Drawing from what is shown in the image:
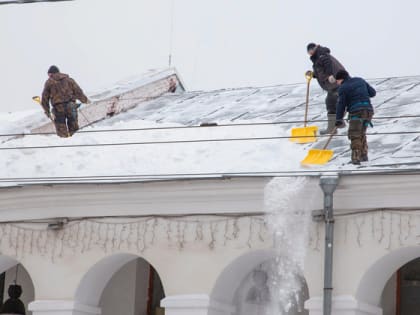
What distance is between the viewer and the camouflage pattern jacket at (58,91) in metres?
19.2

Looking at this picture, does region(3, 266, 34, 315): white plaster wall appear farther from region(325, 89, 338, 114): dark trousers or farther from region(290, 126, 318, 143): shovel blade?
region(325, 89, 338, 114): dark trousers

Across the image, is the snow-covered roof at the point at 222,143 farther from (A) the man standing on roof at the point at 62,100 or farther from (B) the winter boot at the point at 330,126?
(A) the man standing on roof at the point at 62,100

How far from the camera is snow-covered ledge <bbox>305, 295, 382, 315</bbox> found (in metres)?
14.5

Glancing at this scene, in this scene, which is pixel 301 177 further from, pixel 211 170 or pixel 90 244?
pixel 90 244

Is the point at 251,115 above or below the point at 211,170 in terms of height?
above

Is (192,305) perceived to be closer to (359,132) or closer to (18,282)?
(359,132)

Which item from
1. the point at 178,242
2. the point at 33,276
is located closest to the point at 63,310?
the point at 33,276

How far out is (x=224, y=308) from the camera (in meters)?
15.8

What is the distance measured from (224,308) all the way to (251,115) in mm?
4510

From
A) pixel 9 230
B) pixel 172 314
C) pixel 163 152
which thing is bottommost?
pixel 172 314

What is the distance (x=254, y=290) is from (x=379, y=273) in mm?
2452

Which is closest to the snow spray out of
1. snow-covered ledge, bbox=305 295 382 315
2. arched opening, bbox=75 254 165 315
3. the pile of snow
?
snow-covered ledge, bbox=305 295 382 315

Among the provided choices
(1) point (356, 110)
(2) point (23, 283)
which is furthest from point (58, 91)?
(1) point (356, 110)

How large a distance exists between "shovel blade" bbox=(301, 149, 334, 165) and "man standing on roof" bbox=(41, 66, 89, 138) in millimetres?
4809
